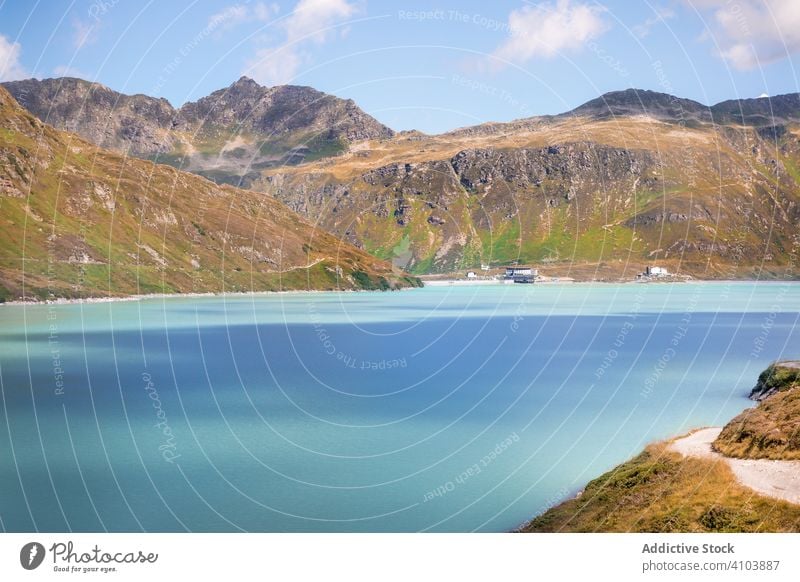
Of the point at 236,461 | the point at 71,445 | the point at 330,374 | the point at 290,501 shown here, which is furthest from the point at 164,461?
the point at 330,374

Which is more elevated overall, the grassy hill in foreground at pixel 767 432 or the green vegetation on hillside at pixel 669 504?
the grassy hill in foreground at pixel 767 432

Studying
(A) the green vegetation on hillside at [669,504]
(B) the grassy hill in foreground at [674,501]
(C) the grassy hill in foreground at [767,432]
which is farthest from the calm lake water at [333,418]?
(C) the grassy hill in foreground at [767,432]

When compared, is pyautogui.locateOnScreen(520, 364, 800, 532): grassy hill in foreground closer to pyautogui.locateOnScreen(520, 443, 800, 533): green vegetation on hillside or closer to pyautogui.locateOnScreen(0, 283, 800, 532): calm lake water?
pyautogui.locateOnScreen(520, 443, 800, 533): green vegetation on hillside

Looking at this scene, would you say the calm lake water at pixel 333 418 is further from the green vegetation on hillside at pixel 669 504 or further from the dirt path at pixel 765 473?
the dirt path at pixel 765 473

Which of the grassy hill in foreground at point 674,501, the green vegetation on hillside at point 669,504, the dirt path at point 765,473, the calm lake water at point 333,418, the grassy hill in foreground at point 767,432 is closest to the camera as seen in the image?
the green vegetation on hillside at point 669,504

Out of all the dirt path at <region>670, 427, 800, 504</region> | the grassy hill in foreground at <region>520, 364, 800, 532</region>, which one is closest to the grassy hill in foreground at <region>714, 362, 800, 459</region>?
the grassy hill in foreground at <region>520, 364, 800, 532</region>
